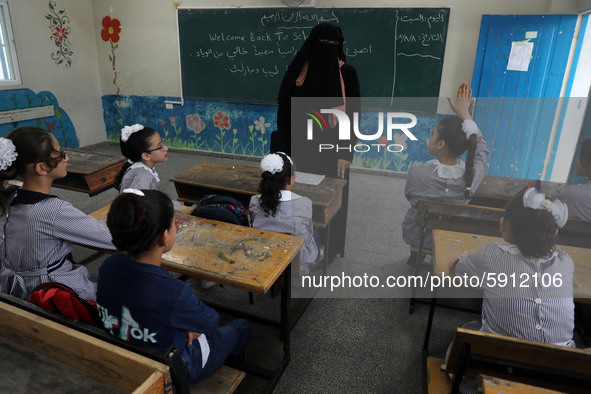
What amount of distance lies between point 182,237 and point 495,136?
12.0 feet

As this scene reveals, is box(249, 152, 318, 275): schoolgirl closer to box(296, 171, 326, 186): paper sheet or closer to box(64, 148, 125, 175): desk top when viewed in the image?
box(296, 171, 326, 186): paper sheet

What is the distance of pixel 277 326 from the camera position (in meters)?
2.11

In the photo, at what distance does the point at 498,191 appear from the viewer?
2.48 meters

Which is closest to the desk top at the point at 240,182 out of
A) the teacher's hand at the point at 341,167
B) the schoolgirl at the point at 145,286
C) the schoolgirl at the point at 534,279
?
the teacher's hand at the point at 341,167

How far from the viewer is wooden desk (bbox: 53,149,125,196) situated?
108 inches

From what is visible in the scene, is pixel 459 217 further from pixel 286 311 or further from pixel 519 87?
pixel 519 87

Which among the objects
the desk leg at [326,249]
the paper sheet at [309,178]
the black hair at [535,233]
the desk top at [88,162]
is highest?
the black hair at [535,233]

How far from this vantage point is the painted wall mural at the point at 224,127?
4.82 m

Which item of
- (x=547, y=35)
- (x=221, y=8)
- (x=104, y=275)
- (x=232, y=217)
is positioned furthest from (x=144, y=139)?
(x=547, y=35)

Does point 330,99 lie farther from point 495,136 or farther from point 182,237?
point 495,136

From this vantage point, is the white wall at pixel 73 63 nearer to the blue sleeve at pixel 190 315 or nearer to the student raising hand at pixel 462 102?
the blue sleeve at pixel 190 315

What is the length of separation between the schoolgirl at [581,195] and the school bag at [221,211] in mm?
1758

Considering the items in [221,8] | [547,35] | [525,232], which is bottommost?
[525,232]

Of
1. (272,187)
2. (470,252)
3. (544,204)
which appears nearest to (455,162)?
(470,252)
